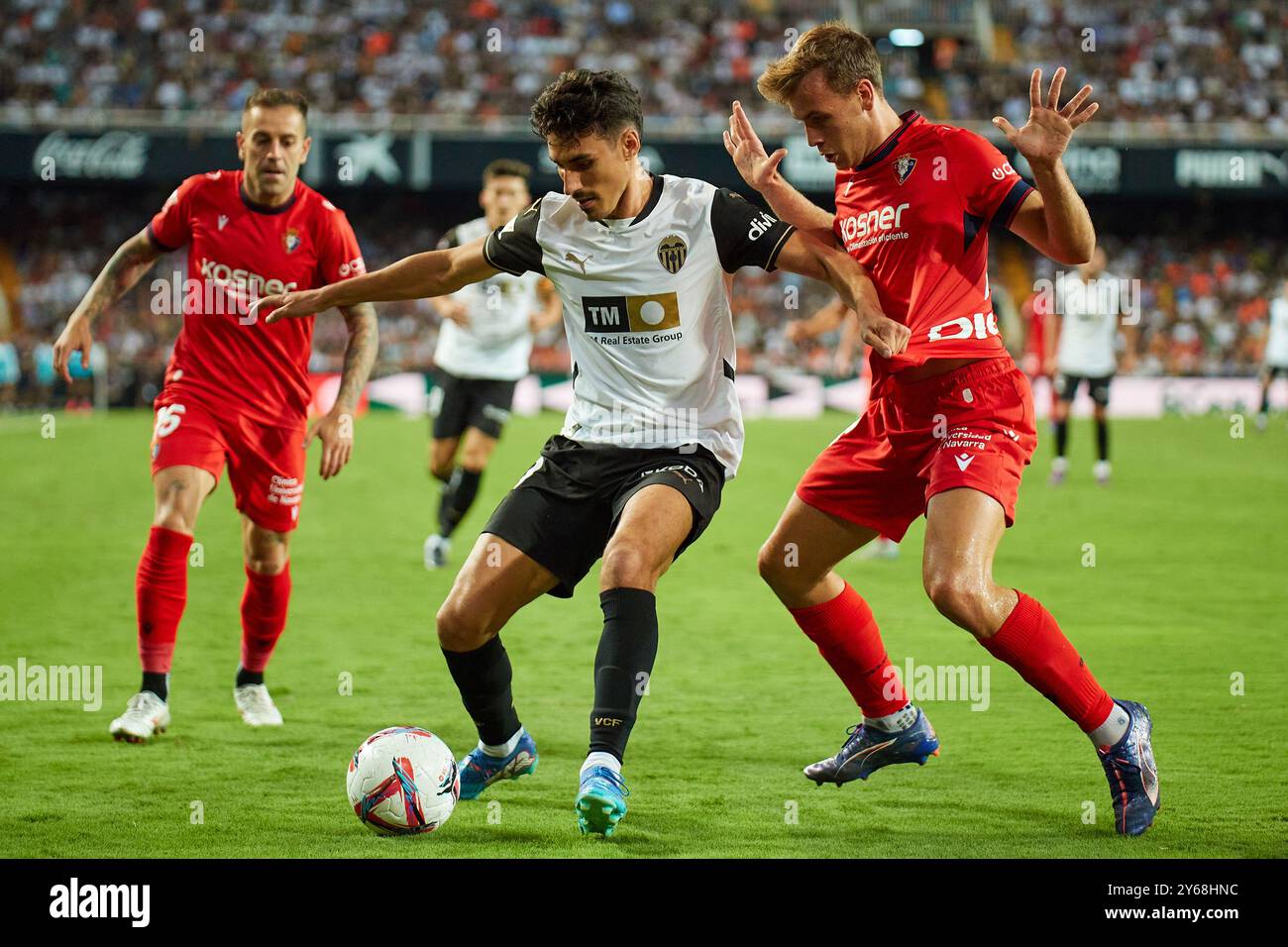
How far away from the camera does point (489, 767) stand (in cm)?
498

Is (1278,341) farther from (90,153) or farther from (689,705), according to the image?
(90,153)

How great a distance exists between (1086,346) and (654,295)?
1193 centimetres

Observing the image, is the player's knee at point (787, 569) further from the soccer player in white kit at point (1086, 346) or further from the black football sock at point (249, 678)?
the soccer player in white kit at point (1086, 346)

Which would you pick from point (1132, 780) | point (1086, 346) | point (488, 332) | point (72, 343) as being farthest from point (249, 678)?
point (1086, 346)

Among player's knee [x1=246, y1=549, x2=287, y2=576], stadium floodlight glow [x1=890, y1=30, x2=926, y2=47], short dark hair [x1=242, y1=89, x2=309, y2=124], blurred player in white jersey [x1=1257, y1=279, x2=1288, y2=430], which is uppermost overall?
stadium floodlight glow [x1=890, y1=30, x2=926, y2=47]

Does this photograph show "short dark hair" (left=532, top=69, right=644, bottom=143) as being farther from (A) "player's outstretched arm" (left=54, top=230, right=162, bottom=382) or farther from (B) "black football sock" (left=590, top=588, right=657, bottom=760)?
(A) "player's outstretched arm" (left=54, top=230, right=162, bottom=382)

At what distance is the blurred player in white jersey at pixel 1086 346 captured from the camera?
15.4 meters

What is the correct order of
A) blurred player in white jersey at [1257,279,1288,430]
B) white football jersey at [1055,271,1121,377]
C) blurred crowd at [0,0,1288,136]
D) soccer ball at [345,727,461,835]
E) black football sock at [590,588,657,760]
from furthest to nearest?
blurred crowd at [0,0,1288,136]
blurred player in white jersey at [1257,279,1288,430]
white football jersey at [1055,271,1121,377]
soccer ball at [345,727,461,835]
black football sock at [590,588,657,760]

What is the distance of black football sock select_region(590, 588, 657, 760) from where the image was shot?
4277mm

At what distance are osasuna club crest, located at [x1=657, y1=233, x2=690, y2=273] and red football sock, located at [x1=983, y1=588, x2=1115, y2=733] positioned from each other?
145 centimetres

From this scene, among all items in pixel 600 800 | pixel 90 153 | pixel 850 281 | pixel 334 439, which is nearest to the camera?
pixel 600 800

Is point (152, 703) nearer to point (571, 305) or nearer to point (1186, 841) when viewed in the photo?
point (571, 305)

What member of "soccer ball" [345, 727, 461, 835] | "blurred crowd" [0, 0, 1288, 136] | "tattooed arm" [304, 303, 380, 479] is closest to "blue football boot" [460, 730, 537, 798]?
"soccer ball" [345, 727, 461, 835]
